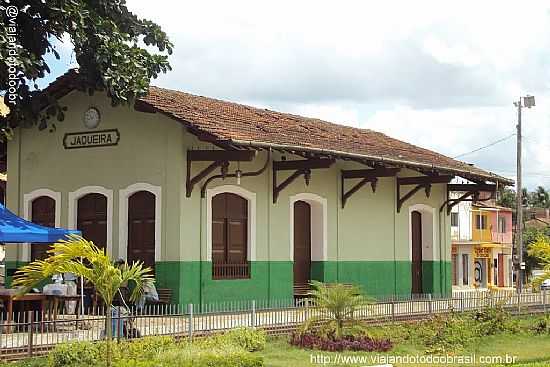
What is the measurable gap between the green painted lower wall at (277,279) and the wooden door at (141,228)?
62cm

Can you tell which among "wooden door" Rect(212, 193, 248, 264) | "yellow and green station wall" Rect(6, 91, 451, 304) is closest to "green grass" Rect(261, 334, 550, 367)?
"yellow and green station wall" Rect(6, 91, 451, 304)

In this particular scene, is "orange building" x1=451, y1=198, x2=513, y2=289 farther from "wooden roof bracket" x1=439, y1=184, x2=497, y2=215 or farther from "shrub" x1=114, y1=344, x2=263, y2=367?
"shrub" x1=114, y1=344, x2=263, y2=367

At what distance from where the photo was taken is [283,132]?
854 inches

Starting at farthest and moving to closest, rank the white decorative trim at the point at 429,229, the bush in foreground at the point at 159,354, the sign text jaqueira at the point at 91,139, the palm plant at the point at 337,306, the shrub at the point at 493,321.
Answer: the white decorative trim at the point at 429,229 < the sign text jaqueira at the point at 91,139 < the shrub at the point at 493,321 < the palm plant at the point at 337,306 < the bush in foreground at the point at 159,354

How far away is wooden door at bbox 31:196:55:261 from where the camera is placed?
2197cm

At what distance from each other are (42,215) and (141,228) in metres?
3.25

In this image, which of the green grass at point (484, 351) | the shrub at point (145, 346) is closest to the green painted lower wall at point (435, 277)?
the green grass at point (484, 351)

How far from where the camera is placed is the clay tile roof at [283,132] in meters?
19.3

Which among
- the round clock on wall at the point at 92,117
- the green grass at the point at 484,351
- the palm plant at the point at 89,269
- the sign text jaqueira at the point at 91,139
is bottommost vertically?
the green grass at the point at 484,351

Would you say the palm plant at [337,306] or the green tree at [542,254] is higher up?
the green tree at [542,254]

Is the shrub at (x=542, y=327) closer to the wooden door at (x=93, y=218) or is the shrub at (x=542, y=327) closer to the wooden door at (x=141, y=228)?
the wooden door at (x=141, y=228)

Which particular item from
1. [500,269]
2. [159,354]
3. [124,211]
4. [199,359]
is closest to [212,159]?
[124,211]

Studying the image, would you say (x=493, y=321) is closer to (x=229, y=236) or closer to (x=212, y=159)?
(x=229, y=236)

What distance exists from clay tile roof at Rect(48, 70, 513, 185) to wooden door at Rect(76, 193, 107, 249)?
269 cm
